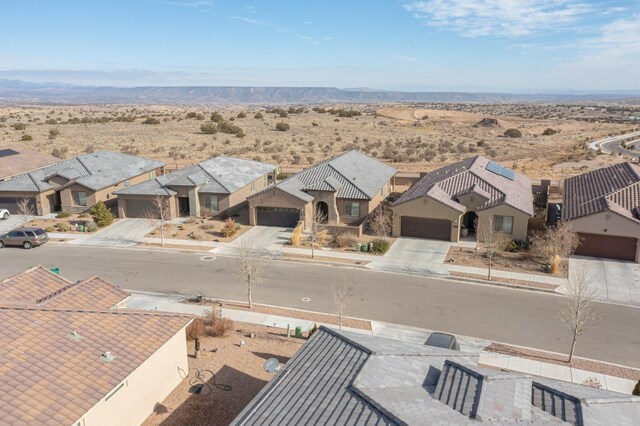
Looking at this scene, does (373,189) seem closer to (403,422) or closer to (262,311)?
(262,311)

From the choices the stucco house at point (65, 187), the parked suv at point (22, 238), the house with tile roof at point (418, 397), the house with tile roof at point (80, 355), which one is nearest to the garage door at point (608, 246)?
the house with tile roof at point (418, 397)

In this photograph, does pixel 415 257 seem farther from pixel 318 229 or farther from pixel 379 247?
pixel 318 229

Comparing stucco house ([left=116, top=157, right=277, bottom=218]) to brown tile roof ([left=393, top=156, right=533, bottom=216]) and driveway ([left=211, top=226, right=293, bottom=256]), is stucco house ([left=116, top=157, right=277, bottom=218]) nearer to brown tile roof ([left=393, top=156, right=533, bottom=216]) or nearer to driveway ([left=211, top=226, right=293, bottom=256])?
driveway ([left=211, top=226, right=293, bottom=256])

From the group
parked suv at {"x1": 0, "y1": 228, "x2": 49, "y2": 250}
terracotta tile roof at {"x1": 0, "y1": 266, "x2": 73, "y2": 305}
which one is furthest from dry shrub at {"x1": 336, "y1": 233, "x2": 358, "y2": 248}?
parked suv at {"x1": 0, "y1": 228, "x2": 49, "y2": 250}

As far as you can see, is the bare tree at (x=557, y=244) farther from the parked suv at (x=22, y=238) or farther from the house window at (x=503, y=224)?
the parked suv at (x=22, y=238)

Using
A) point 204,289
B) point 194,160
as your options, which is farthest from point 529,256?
point 194,160

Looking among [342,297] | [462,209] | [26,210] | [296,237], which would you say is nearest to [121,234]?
[26,210]
